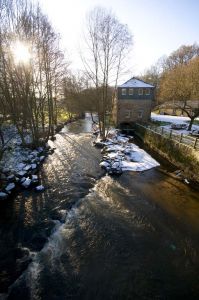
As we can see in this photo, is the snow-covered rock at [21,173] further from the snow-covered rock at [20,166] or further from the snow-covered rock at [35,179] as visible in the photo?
the snow-covered rock at [35,179]

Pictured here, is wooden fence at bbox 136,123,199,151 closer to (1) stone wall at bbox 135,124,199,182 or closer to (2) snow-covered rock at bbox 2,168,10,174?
(1) stone wall at bbox 135,124,199,182

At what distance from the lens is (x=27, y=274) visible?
5922 millimetres

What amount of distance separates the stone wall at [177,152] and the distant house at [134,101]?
7.90 metres

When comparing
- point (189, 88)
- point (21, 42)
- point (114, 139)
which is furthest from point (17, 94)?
point (189, 88)

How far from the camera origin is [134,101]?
2892 centimetres

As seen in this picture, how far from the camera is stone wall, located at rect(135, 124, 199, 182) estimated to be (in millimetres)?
12848

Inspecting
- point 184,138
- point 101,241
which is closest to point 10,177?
point 101,241

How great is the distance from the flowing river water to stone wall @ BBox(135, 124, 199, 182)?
6.30 ft

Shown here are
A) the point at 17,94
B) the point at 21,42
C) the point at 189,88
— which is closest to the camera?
the point at 21,42

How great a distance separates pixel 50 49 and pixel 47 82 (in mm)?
2737

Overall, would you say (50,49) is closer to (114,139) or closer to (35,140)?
(35,140)

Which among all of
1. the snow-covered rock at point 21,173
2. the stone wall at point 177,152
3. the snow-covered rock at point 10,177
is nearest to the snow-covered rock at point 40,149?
the snow-covered rock at point 21,173

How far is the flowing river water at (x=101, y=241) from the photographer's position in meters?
5.65

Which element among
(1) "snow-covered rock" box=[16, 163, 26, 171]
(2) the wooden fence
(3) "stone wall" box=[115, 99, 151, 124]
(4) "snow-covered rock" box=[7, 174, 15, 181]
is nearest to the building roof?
(3) "stone wall" box=[115, 99, 151, 124]
